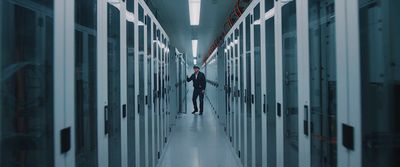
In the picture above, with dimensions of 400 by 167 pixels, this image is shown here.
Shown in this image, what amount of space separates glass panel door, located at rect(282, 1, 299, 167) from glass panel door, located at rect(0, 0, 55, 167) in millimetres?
1533

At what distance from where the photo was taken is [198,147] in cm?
565

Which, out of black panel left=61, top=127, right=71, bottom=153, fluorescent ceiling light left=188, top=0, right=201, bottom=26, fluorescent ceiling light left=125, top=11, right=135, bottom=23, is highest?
fluorescent ceiling light left=188, top=0, right=201, bottom=26

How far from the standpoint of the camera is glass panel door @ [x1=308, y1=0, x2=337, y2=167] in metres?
1.78

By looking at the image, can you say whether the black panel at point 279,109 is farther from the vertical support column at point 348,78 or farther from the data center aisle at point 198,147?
the data center aisle at point 198,147

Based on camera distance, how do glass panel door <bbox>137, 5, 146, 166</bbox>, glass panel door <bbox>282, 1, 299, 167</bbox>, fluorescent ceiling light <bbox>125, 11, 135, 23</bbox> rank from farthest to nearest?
glass panel door <bbox>137, 5, 146, 166</bbox> < fluorescent ceiling light <bbox>125, 11, 135, 23</bbox> < glass panel door <bbox>282, 1, 299, 167</bbox>

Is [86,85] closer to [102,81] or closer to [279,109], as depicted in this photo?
[102,81]

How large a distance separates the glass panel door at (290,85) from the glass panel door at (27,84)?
153 centimetres

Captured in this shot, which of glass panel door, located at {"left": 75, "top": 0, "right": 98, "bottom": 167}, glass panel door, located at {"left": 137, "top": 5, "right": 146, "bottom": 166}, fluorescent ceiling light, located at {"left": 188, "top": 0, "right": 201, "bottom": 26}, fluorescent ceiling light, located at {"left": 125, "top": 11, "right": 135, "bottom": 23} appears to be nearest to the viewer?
glass panel door, located at {"left": 75, "top": 0, "right": 98, "bottom": 167}

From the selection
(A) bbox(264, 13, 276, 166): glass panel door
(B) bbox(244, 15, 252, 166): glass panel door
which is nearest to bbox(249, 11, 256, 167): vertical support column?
(B) bbox(244, 15, 252, 166): glass panel door

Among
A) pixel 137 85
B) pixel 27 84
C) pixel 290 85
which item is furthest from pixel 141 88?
pixel 27 84

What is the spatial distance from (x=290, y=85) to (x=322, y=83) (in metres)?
0.49

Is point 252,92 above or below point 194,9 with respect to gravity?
below

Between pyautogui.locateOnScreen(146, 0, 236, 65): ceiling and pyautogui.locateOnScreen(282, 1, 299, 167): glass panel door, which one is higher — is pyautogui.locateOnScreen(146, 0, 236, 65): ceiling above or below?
above

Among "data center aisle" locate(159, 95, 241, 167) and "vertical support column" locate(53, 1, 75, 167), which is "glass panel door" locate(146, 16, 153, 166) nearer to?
"data center aisle" locate(159, 95, 241, 167)
